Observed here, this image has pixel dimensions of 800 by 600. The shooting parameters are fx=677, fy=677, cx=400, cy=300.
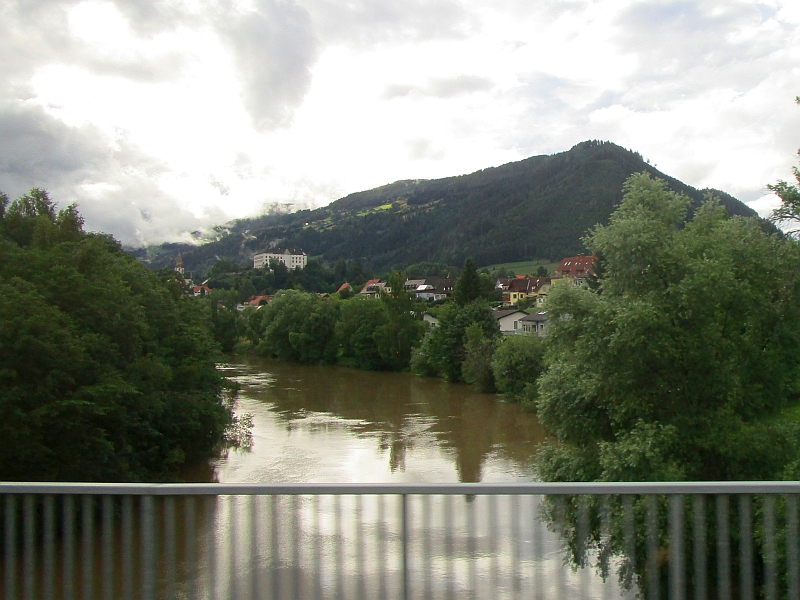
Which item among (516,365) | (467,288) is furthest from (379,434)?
(467,288)

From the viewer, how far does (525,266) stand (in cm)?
9288

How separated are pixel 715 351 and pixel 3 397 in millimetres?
12206

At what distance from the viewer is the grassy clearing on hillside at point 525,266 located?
88.8 metres

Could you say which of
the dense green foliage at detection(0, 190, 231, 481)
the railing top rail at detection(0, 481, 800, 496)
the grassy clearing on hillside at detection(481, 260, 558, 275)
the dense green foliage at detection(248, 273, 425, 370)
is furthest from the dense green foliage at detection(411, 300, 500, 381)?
the grassy clearing on hillside at detection(481, 260, 558, 275)

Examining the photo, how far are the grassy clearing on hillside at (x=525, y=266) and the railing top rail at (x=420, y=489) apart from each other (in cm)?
8444

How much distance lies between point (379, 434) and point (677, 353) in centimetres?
1279

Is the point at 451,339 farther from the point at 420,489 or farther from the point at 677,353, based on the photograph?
the point at 420,489

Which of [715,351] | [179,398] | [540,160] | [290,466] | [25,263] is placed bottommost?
[290,466]

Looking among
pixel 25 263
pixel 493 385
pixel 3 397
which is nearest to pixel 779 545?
pixel 3 397

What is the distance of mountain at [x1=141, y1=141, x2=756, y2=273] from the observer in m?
98.0

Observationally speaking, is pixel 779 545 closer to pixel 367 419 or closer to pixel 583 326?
pixel 583 326

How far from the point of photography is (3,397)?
37.6 feet

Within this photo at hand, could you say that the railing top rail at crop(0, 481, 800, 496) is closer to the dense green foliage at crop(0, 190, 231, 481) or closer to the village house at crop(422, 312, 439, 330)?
the dense green foliage at crop(0, 190, 231, 481)

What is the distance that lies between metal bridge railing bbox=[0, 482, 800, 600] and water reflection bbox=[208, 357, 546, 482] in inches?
542
